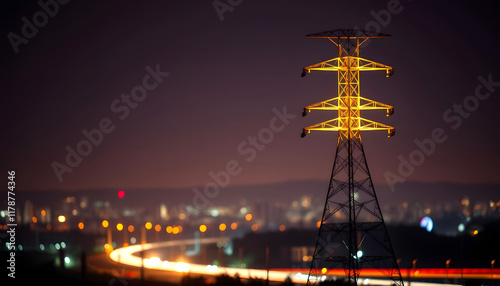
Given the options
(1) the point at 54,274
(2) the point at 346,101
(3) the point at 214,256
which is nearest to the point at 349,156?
Answer: (2) the point at 346,101

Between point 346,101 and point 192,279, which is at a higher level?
point 346,101

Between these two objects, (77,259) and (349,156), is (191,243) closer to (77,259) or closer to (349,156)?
(77,259)

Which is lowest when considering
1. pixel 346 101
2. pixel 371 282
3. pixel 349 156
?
pixel 371 282

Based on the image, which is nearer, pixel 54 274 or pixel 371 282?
pixel 54 274

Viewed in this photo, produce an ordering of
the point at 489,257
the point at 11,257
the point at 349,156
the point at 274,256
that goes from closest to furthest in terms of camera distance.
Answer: the point at 349,156 → the point at 11,257 → the point at 489,257 → the point at 274,256

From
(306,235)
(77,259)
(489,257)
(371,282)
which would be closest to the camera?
(371,282)

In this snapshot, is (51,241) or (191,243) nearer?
(51,241)

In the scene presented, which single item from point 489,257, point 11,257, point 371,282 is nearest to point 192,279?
point 11,257

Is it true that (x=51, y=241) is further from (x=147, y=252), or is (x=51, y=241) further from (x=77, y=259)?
(x=77, y=259)

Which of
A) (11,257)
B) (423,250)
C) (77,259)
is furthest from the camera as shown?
(423,250)
